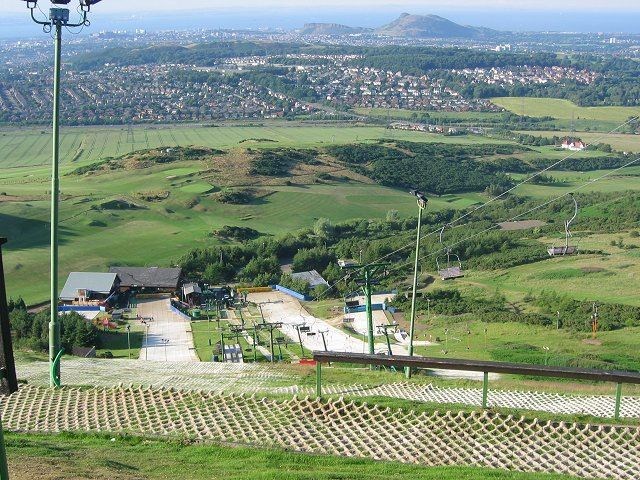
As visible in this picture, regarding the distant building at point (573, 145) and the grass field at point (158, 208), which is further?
the distant building at point (573, 145)

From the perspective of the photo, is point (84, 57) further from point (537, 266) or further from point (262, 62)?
point (537, 266)

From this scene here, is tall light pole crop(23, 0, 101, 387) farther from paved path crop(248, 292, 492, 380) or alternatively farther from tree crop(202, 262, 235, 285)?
tree crop(202, 262, 235, 285)

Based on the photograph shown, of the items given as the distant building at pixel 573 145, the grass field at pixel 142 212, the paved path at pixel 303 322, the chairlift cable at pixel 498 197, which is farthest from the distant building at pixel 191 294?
the distant building at pixel 573 145

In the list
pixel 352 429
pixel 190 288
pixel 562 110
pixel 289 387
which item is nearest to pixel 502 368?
pixel 352 429

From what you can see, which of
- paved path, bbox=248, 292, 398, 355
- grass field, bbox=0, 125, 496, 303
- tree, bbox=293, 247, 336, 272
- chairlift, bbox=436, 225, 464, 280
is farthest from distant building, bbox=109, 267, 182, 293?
chairlift, bbox=436, 225, 464, 280

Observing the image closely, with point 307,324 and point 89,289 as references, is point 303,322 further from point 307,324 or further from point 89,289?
point 89,289

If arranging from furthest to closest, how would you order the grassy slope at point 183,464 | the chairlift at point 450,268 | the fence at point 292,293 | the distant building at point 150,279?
the chairlift at point 450,268 → the distant building at point 150,279 → the fence at point 292,293 → the grassy slope at point 183,464

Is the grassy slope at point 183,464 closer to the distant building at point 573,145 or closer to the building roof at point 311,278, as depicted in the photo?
the building roof at point 311,278
